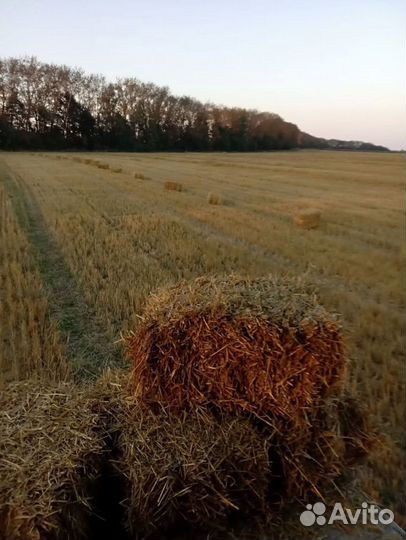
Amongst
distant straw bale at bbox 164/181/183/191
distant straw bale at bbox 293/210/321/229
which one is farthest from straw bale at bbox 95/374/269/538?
distant straw bale at bbox 164/181/183/191

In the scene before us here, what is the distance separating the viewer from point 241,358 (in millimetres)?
2631

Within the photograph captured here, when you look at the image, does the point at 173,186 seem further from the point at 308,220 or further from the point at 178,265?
the point at 178,265

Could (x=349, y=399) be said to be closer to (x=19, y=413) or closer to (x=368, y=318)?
(x=19, y=413)

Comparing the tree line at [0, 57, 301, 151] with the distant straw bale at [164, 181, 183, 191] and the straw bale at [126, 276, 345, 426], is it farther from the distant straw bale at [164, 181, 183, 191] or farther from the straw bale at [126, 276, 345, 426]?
the straw bale at [126, 276, 345, 426]

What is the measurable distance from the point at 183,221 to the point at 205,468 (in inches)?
371

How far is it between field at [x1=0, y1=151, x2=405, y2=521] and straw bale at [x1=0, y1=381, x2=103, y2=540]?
1.18m

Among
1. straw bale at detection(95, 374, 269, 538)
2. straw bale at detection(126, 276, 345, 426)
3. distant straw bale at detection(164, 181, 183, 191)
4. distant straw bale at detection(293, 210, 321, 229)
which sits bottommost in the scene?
distant straw bale at detection(164, 181, 183, 191)

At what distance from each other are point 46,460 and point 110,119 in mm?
73714

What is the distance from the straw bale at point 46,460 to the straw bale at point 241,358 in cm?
45

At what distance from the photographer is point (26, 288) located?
636 cm

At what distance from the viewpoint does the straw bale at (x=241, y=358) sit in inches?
102

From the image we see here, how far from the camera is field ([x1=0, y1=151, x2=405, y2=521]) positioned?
14.0 ft

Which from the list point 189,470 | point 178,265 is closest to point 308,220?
point 178,265

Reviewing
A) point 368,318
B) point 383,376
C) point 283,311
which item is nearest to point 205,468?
point 283,311
